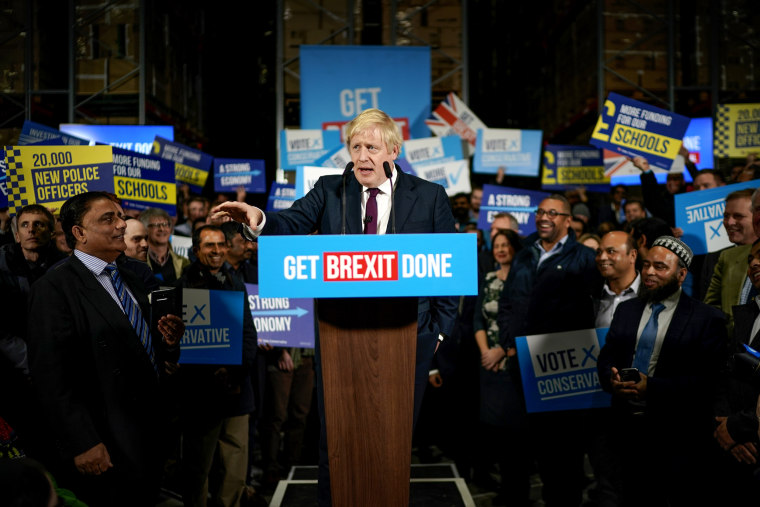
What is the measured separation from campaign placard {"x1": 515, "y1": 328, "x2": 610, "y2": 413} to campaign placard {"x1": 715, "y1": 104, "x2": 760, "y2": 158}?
4.31m

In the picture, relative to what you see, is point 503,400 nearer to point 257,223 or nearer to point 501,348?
point 501,348

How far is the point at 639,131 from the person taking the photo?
7.27 m

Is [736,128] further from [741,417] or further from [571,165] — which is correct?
[741,417]

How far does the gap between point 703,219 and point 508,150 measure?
4275mm

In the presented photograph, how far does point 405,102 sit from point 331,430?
29.6ft

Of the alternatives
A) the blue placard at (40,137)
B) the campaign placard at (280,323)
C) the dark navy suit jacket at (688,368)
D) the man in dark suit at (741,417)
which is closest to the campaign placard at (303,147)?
the blue placard at (40,137)

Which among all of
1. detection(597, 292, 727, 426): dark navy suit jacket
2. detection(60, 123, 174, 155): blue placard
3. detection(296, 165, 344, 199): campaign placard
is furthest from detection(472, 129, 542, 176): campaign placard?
detection(597, 292, 727, 426): dark navy suit jacket

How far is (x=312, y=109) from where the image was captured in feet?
35.5

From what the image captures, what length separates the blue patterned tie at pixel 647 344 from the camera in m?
4.04

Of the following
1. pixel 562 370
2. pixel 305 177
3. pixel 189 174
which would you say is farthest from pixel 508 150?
pixel 562 370

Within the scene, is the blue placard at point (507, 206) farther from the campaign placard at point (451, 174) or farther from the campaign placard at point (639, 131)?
the campaign placard at point (639, 131)

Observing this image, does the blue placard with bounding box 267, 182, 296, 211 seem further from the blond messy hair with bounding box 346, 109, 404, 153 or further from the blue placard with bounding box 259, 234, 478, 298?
the blue placard with bounding box 259, 234, 478, 298

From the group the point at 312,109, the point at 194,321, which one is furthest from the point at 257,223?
the point at 312,109

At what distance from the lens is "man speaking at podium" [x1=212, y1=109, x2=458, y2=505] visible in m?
A: 2.75
